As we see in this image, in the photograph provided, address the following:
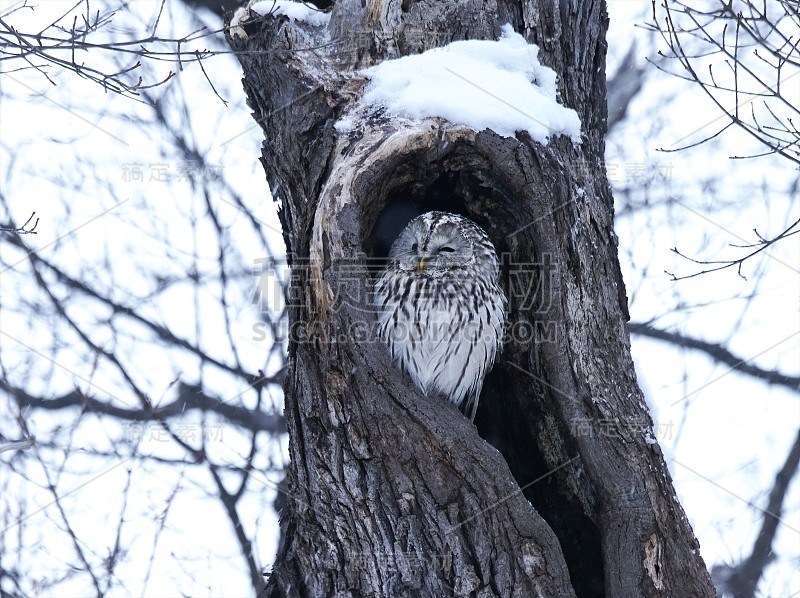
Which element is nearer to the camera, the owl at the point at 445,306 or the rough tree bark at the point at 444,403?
the rough tree bark at the point at 444,403

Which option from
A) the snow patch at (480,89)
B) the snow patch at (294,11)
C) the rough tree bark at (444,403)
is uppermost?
the snow patch at (294,11)

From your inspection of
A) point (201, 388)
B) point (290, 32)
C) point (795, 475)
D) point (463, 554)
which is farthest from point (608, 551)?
point (201, 388)

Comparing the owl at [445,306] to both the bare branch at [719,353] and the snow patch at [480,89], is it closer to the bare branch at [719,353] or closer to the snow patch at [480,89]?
the snow patch at [480,89]

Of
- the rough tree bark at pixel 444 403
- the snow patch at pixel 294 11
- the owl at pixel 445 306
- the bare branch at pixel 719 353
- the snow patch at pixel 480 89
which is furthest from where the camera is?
the bare branch at pixel 719 353

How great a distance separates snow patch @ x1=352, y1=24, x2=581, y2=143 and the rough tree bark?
86mm

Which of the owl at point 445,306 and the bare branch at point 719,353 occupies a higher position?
the bare branch at point 719,353

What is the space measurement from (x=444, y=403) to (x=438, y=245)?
3.37 feet

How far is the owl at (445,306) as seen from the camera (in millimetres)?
4613

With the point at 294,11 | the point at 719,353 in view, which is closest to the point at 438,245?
the point at 294,11

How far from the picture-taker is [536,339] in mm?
4141

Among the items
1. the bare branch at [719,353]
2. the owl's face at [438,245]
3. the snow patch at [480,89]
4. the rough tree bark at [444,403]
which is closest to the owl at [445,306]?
the owl's face at [438,245]

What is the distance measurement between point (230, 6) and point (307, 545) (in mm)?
5013

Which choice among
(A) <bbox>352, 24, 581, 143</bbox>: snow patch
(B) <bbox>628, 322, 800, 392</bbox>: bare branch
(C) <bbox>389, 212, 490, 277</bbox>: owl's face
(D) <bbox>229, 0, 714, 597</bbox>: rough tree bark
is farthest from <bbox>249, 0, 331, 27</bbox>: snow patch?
(B) <bbox>628, 322, 800, 392</bbox>: bare branch

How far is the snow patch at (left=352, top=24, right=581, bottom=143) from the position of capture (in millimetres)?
4098
